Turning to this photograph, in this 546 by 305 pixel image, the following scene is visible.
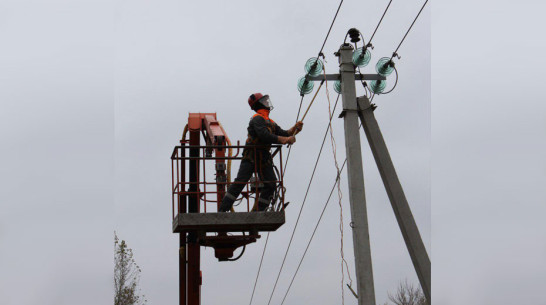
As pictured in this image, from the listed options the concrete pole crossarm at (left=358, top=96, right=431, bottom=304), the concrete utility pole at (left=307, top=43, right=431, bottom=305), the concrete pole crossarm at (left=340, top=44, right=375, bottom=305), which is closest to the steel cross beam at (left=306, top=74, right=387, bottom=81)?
the concrete utility pole at (left=307, top=43, right=431, bottom=305)

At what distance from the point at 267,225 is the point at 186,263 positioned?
363 centimetres

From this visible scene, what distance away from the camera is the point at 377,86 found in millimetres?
11469

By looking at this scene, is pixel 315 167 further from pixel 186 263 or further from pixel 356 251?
pixel 356 251

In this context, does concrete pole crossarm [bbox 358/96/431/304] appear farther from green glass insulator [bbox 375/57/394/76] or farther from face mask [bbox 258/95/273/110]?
face mask [bbox 258/95/273/110]

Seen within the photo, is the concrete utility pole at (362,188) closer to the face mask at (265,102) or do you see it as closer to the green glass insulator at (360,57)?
the green glass insulator at (360,57)

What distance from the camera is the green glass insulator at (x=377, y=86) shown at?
11.5 m

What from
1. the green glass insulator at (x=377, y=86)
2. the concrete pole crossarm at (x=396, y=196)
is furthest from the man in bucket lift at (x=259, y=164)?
the green glass insulator at (x=377, y=86)

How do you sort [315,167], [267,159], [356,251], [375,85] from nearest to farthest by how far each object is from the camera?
[356,251]
[267,159]
[375,85]
[315,167]

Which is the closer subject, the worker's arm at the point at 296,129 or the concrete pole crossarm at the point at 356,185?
the concrete pole crossarm at the point at 356,185

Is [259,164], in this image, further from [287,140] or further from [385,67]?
[385,67]

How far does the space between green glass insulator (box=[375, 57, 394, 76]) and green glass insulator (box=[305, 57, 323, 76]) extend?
1.04 metres

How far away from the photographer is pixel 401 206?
10.1m

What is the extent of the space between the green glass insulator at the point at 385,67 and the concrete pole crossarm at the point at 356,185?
81 cm

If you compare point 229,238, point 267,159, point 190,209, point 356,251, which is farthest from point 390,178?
point 190,209
